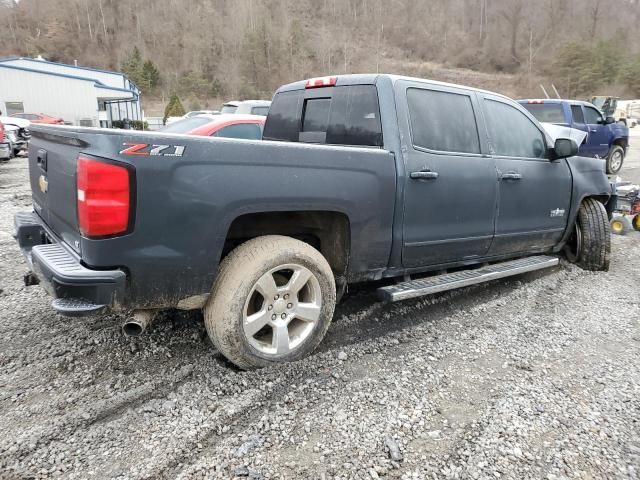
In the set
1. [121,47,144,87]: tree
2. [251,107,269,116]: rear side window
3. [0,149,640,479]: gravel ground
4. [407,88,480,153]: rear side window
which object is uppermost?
[121,47,144,87]: tree

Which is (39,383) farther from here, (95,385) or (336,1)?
(336,1)

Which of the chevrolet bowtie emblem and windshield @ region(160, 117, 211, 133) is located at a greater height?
windshield @ region(160, 117, 211, 133)

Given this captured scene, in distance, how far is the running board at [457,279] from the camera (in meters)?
3.43

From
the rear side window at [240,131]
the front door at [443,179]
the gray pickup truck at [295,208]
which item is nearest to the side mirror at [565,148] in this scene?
the gray pickup truck at [295,208]

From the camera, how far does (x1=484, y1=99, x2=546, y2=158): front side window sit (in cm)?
413

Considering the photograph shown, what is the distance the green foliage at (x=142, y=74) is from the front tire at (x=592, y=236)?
80.9 meters

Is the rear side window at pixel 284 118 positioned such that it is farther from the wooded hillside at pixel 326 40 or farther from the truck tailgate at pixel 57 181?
the wooded hillside at pixel 326 40

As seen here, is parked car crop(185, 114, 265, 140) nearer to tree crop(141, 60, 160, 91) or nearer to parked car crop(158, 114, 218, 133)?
parked car crop(158, 114, 218, 133)

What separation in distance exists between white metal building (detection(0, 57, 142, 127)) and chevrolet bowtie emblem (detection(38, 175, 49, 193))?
3270cm

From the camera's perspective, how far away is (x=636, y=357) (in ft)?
11.0

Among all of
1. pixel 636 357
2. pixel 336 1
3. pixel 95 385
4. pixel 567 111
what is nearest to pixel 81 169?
pixel 95 385

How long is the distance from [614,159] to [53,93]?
35.9 metres

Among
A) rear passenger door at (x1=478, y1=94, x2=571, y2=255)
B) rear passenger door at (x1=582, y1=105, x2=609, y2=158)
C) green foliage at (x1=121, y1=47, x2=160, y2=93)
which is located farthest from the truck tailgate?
green foliage at (x1=121, y1=47, x2=160, y2=93)

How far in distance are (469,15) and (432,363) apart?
451 ft
